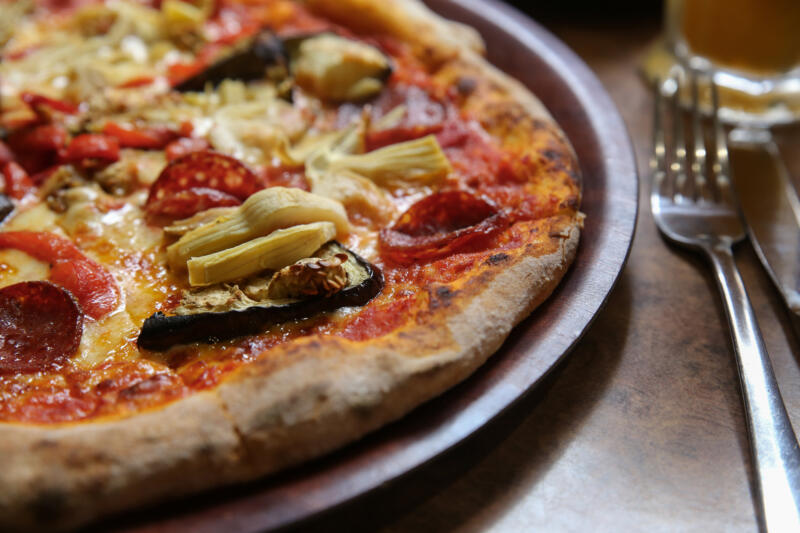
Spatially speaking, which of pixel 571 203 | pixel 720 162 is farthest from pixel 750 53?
pixel 571 203

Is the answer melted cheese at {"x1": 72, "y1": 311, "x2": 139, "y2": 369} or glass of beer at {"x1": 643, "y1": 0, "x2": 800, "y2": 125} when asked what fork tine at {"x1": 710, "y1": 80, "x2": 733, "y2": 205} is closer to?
glass of beer at {"x1": 643, "y1": 0, "x2": 800, "y2": 125}

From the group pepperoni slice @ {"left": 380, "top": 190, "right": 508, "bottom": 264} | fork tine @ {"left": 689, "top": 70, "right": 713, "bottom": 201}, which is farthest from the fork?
pepperoni slice @ {"left": 380, "top": 190, "right": 508, "bottom": 264}

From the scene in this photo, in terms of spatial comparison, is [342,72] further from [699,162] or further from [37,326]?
[37,326]

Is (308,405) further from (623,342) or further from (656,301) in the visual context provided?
(656,301)

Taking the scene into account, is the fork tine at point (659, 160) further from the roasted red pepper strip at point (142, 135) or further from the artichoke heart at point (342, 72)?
the roasted red pepper strip at point (142, 135)

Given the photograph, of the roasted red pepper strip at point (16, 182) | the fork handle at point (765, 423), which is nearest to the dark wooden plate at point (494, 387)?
the fork handle at point (765, 423)

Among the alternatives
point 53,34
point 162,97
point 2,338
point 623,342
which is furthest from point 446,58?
point 2,338
